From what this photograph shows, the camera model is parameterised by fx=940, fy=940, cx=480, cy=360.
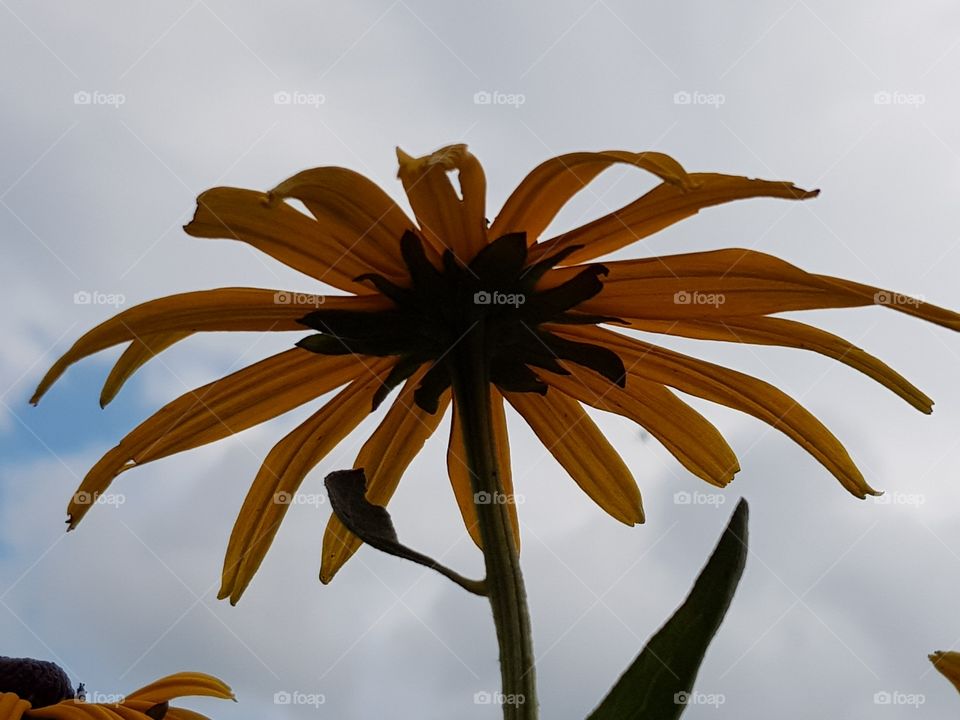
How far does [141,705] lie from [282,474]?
86cm

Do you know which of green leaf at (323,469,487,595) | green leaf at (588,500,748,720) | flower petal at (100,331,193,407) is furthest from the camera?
flower petal at (100,331,193,407)

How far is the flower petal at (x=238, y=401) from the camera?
1184mm

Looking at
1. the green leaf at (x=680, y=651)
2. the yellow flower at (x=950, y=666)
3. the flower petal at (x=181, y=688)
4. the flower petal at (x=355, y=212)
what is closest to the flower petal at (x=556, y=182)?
the flower petal at (x=355, y=212)

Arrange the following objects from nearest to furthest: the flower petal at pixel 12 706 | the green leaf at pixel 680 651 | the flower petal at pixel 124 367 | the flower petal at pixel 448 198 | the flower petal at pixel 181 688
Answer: the green leaf at pixel 680 651, the flower petal at pixel 448 198, the flower petal at pixel 124 367, the flower petal at pixel 12 706, the flower petal at pixel 181 688

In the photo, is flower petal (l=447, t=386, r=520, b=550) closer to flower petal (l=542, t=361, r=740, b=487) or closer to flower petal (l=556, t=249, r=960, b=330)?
flower petal (l=542, t=361, r=740, b=487)

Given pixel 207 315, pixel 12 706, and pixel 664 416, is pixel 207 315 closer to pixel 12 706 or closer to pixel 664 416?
pixel 664 416

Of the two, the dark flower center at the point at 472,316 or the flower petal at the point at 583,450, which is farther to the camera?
the flower petal at the point at 583,450

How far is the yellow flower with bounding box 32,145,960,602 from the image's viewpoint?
1051 millimetres

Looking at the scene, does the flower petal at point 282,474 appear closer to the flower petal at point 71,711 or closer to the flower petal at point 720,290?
the flower petal at point 720,290

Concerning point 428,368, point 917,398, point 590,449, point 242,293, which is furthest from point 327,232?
point 917,398

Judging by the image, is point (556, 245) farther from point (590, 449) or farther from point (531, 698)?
point (531, 698)

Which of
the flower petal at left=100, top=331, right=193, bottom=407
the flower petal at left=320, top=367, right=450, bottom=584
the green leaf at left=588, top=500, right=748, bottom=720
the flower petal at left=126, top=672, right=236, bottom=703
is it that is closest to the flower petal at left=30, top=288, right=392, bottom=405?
the flower petal at left=100, top=331, right=193, bottom=407

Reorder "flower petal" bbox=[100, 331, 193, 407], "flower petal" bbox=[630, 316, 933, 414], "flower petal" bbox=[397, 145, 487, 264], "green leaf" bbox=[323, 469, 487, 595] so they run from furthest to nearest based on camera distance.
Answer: "flower petal" bbox=[100, 331, 193, 407] < "flower petal" bbox=[630, 316, 933, 414] < "flower petal" bbox=[397, 145, 487, 264] < "green leaf" bbox=[323, 469, 487, 595]

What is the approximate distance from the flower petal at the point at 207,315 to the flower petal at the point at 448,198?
0.13 metres
